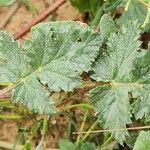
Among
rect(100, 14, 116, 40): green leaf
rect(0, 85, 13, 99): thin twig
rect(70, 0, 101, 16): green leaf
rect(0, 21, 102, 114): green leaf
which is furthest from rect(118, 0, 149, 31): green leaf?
rect(0, 85, 13, 99): thin twig

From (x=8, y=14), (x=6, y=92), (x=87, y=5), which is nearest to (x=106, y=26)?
(x=6, y=92)

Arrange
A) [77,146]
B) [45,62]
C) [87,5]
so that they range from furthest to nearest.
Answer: [87,5] → [77,146] → [45,62]

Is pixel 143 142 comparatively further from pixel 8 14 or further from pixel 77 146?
pixel 8 14

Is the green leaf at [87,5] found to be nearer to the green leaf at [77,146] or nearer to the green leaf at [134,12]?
the green leaf at [134,12]

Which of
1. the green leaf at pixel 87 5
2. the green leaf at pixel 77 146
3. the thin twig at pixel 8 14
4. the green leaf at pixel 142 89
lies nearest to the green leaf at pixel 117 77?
the green leaf at pixel 142 89

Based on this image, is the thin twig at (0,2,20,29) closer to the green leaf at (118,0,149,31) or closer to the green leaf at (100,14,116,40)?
the green leaf at (118,0,149,31)

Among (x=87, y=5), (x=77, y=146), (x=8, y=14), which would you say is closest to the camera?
(x=77, y=146)

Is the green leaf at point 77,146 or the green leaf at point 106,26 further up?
the green leaf at point 106,26
